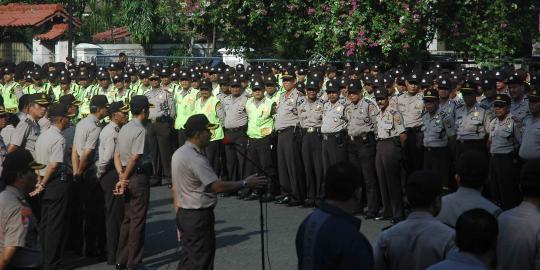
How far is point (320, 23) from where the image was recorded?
23812 mm

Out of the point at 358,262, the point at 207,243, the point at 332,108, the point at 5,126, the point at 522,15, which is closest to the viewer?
the point at 358,262

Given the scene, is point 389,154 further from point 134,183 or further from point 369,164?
point 134,183

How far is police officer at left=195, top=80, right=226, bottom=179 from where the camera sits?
17.9 m

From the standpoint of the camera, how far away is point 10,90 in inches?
872

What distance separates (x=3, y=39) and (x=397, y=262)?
29972 millimetres

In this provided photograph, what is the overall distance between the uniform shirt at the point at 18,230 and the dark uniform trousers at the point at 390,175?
26.0 feet

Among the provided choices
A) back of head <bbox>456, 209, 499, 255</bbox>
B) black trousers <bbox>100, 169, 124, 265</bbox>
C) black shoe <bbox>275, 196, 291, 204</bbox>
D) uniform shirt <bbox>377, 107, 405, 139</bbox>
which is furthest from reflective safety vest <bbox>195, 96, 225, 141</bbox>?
back of head <bbox>456, 209, 499, 255</bbox>

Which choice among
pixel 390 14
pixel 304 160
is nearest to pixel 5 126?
pixel 304 160

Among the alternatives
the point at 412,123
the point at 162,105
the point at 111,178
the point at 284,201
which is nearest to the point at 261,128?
the point at 284,201

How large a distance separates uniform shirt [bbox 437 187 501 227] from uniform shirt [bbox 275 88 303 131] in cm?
927

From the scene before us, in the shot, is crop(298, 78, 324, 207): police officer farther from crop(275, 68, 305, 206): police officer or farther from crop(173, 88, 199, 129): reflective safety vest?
crop(173, 88, 199, 129): reflective safety vest

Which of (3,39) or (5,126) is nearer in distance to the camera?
(5,126)

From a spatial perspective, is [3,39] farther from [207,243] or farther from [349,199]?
[349,199]

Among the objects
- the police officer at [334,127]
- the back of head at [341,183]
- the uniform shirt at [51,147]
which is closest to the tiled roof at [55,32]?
the police officer at [334,127]
